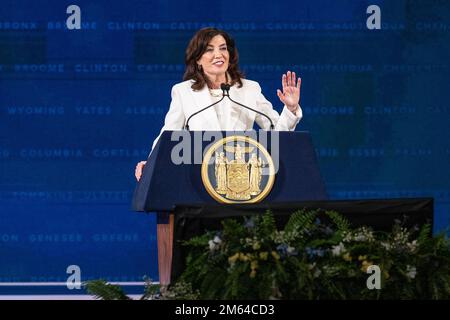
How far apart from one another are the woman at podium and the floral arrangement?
1.54 m

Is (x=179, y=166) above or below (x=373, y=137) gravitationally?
below

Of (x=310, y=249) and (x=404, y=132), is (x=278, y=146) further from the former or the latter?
(x=404, y=132)

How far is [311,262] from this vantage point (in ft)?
10.1

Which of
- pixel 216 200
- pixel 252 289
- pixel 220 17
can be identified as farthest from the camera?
pixel 220 17

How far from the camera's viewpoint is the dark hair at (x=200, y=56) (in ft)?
15.6

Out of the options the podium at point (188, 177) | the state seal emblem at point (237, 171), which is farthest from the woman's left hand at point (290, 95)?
the state seal emblem at point (237, 171)

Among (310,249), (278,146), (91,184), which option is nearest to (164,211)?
(278,146)

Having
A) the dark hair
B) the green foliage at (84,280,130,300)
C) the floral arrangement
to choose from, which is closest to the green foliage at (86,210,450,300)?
the floral arrangement

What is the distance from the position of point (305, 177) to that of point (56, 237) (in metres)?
2.97

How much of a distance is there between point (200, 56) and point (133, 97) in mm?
2095

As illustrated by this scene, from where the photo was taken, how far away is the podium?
4121 millimetres

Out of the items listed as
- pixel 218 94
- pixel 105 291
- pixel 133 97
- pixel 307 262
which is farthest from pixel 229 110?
pixel 133 97

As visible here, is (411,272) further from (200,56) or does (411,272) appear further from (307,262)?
(200,56)

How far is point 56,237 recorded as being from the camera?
22.3ft
